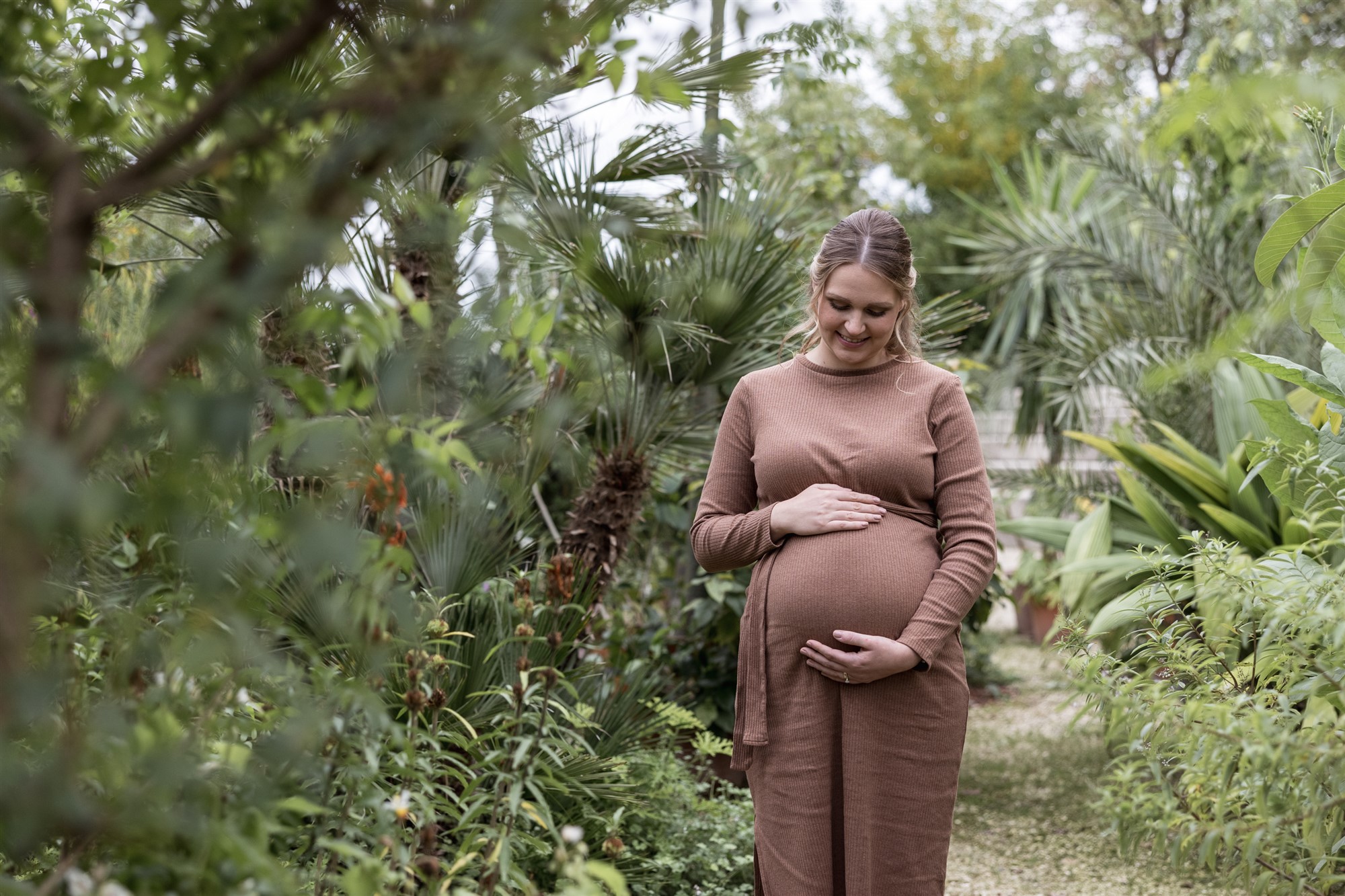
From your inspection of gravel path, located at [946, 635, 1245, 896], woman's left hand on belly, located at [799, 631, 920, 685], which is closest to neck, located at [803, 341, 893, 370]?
woman's left hand on belly, located at [799, 631, 920, 685]

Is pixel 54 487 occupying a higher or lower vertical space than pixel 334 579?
higher

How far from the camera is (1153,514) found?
422 cm

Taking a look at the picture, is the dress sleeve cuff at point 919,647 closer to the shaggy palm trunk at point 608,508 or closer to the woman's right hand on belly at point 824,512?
the woman's right hand on belly at point 824,512

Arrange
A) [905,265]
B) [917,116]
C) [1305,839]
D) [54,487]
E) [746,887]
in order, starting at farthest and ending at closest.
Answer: [917,116], [746,887], [905,265], [1305,839], [54,487]

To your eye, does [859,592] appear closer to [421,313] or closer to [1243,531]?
[421,313]

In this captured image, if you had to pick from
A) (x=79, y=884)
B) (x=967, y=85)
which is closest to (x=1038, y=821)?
(x=79, y=884)

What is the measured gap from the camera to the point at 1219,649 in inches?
76.8

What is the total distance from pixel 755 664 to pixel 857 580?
0.29 metres

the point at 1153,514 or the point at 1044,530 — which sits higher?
the point at 1153,514

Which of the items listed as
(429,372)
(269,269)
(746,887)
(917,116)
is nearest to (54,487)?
(269,269)

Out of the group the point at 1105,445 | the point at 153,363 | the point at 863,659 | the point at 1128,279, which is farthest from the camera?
the point at 1128,279

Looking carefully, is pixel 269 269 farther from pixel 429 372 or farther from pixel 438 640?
pixel 438 640

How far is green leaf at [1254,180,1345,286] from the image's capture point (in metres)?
2.09

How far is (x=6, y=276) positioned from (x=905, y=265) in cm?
168
